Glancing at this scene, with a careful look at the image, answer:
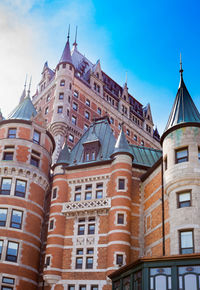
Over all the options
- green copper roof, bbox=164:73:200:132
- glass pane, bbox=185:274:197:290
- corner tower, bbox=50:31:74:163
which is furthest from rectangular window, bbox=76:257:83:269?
corner tower, bbox=50:31:74:163

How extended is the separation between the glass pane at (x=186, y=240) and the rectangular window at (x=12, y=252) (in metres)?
16.7

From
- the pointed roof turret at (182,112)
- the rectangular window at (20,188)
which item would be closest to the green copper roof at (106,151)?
the rectangular window at (20,188)

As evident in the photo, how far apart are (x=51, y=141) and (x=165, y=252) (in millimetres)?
21161

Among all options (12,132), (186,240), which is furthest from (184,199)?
(12,132)

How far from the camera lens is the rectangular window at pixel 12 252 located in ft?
137

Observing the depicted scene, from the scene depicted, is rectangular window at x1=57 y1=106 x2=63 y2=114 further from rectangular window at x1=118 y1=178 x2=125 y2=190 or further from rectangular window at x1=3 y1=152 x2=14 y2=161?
rectangular window at x1=118 y1=178 x2=125 y2=190

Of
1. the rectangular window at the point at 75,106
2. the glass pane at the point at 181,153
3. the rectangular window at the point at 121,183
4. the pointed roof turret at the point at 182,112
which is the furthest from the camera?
the rectangular window at the point at 75,106

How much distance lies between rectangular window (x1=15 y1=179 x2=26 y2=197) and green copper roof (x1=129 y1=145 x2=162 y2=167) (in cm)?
1205

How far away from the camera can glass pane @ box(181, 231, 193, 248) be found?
1341 inches

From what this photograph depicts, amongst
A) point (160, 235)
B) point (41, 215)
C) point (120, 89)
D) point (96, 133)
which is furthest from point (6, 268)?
point (120, 89)

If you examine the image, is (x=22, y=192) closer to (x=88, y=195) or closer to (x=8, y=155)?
(x=8, y=155)

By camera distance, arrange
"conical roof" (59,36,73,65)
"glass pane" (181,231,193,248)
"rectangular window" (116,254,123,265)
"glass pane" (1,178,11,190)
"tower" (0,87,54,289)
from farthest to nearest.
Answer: "conical roof" (59,36,73,65) → "glass pane" (1,178,11,190) → "tower" (0,87,54,289) → "rectangular window" (116,254,123,265) → "glass pane" (181,231,193,248)

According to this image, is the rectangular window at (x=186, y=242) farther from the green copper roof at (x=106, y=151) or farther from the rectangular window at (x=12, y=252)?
the rectangular window at (x=12, y=252)

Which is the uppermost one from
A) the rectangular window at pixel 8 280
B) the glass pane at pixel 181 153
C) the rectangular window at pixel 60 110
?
the rectangular window at pixel 60 110
